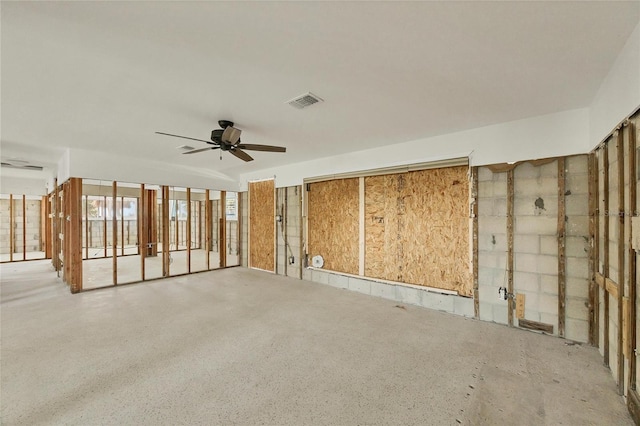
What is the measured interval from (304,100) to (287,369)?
8.44 feet

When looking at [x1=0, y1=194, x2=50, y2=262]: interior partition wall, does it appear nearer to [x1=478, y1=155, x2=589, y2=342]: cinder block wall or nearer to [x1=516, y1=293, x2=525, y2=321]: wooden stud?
[x1=478, y1=155, x2=589, y2=342]: cinder block wall

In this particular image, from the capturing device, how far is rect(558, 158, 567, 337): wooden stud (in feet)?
9.76

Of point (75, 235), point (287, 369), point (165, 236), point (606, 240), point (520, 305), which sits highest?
point (606, 240)

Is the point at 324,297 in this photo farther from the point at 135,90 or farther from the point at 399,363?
the point at 135,90

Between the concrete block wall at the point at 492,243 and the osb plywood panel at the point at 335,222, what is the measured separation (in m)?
2.00

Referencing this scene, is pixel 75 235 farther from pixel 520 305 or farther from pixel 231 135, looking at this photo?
pixel 520 305

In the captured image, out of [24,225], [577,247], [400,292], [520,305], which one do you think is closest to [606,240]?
[577,247]

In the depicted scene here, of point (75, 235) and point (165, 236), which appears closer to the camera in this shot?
point (75, 235)

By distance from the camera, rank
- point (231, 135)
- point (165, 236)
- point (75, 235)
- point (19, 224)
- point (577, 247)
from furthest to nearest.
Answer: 1. point (19, 224)
2. point (165, 236)
3. point (75, 235)
4. point (231, 135)
5. point (577, 247)

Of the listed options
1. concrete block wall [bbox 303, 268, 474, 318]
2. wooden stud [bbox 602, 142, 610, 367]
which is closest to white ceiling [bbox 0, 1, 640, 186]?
wooden stud [bbox 602, 142, 610, 367]

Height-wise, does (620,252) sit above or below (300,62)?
below

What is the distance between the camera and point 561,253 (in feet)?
9.78

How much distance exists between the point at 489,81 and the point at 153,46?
2715 mm

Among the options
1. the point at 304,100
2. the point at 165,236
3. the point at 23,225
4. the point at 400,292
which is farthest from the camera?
the point at 23,225
